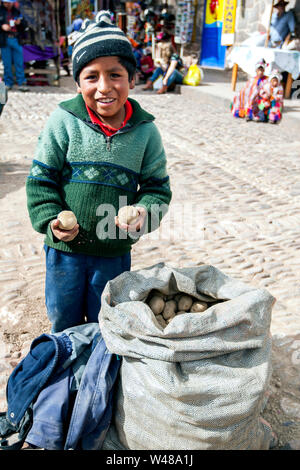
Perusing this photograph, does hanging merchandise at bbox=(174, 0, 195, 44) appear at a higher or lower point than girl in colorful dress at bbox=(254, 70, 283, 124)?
higher

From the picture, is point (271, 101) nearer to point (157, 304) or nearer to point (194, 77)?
point (194, 77)

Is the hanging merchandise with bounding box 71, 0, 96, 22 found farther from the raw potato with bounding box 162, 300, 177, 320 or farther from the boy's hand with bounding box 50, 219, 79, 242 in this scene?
the raw potato with bounding box 162, 300, 177, 320

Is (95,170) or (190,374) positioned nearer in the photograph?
(190,374)

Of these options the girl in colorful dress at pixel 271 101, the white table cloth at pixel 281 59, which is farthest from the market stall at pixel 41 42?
the girl in colorful dress at pixel 271 101

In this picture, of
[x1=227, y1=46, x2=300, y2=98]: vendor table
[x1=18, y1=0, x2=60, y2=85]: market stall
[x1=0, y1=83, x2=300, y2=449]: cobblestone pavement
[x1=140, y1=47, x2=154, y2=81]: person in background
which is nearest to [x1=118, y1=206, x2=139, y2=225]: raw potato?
[x1=0, y1=83, x2=300, y2=449]: cobblestone pavement

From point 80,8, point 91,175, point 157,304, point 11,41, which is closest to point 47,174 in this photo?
point 91,175

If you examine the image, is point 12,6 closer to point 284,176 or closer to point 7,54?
point 7,54

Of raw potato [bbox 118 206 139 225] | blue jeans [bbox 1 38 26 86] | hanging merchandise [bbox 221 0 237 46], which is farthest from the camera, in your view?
hanging merchandise [bbox 221 0 237 46]

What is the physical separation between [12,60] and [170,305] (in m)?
11.0

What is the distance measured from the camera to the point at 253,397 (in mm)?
1630

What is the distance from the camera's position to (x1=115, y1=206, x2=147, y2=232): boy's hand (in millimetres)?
1840

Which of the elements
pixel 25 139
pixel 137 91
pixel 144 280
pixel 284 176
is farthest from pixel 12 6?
pixel 144 280

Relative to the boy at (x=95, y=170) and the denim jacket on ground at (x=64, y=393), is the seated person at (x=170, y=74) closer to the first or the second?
the boy at (x=95, y=170)

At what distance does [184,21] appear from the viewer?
15.3 meters
